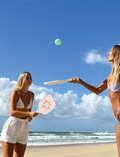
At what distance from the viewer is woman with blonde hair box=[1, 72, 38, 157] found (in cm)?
268

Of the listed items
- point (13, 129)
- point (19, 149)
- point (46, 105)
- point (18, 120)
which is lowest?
point (19, 149)

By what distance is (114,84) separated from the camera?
7.66 feet

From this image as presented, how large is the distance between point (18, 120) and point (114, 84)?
58.2 inches

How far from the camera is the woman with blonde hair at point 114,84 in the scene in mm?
2270

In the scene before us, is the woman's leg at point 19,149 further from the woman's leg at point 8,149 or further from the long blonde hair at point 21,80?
the long blonde hair at point 21,80

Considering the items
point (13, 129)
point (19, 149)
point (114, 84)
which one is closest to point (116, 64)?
point (114, 84)

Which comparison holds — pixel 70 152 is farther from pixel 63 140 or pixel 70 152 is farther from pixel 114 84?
pixel 63 140

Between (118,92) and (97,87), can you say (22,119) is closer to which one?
(97,87)

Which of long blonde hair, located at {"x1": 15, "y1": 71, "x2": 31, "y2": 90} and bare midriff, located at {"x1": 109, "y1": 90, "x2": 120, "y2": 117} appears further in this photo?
long blonde hair, located at {"x1": 15, "y1": 71, "x2": 31, "y2": 90}

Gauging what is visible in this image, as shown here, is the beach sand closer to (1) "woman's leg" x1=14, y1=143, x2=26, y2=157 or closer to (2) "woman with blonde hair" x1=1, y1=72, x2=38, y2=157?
(1) "woman's leg" x1=14, y1=143, x2=26, y2=157

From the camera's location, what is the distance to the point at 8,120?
2748 mm

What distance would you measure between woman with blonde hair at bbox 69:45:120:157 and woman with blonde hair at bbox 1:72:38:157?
84 cm

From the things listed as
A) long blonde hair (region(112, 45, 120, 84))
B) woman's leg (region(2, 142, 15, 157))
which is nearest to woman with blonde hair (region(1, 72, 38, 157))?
woman's leg (region(2, 142, 15, 157))

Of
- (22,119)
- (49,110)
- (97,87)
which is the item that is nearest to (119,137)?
(97,87)
